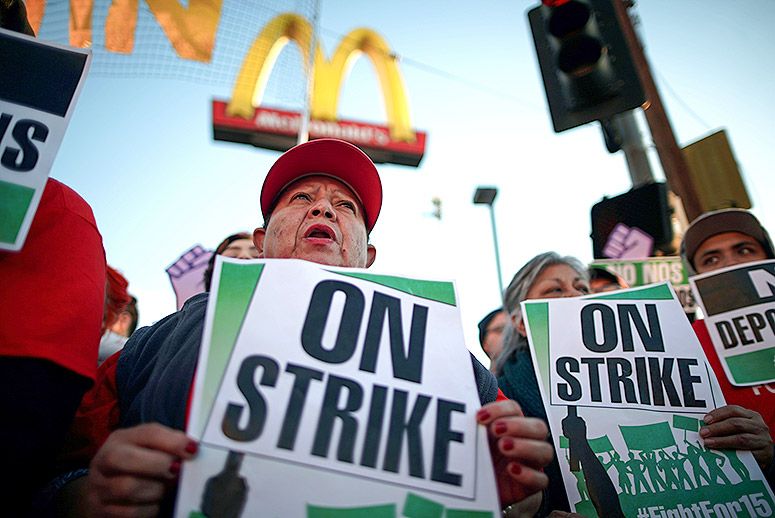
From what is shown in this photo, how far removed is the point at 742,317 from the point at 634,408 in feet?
2.49

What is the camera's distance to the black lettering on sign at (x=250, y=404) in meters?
0.74

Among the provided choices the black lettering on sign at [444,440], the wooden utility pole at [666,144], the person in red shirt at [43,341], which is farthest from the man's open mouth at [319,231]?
the wooden utility pole at [666,144]

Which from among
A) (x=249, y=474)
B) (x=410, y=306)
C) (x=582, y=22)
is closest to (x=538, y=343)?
(x=410, y=306)

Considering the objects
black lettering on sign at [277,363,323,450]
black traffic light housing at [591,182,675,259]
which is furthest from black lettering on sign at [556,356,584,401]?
black traffic light housing at [591,182,675,259]

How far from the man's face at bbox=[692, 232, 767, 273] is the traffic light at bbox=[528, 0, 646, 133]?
0.81m

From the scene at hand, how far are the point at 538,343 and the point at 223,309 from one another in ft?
3.09

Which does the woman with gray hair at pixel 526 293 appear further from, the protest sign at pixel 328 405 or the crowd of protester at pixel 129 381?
the protest sign at pixel 328 405

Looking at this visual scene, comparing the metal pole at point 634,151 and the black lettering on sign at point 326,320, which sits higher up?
the metal pole at point 634,151

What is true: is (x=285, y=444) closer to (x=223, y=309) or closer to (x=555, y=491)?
(x=223, y=309)

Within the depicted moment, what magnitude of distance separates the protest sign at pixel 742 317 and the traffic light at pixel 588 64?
3.66 feet

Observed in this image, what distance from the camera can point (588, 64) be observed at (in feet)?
8.31

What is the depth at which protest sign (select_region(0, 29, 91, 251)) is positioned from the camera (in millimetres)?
875

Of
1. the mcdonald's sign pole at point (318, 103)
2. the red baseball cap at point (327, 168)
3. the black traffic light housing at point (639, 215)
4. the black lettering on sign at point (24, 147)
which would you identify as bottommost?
the black lettering on sign at point (24, 147)

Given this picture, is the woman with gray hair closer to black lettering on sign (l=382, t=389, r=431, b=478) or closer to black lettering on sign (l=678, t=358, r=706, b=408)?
black lettering on sign (l=678, t=358, r=706, b=408)
